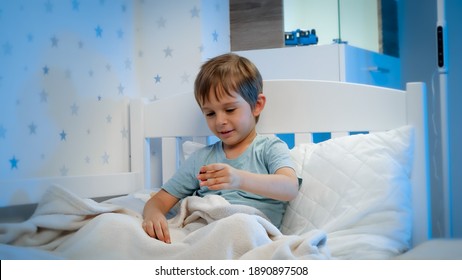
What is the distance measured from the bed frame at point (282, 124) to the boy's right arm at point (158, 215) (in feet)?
0.53

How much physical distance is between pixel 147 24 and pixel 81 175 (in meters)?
0.38

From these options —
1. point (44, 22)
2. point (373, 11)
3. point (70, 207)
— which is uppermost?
point (373, 11)

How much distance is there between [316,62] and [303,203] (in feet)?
1.72

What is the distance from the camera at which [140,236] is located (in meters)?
0.68

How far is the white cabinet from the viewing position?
4.22 feet

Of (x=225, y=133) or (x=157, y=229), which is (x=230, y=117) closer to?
(x=225, y=133)

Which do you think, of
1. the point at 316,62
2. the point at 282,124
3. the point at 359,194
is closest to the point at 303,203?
the point at 359,194

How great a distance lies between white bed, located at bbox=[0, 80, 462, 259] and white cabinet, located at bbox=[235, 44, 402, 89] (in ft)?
0.98

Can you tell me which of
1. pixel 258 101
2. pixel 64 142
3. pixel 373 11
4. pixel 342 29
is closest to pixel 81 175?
pixel 64 142

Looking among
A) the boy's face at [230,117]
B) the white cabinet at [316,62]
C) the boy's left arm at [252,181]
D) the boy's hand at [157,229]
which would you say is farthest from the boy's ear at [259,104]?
the white cabinet at [316,62]

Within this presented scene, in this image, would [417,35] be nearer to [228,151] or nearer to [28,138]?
[228,151]

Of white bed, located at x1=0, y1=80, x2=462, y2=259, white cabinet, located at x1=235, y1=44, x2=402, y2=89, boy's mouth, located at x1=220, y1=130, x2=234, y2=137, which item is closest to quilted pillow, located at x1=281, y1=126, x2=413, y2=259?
white bed, located at x1=0, y1=80, x2=462, y2=259

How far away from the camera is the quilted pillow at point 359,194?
2.53 feet

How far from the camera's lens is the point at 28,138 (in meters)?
0.89
